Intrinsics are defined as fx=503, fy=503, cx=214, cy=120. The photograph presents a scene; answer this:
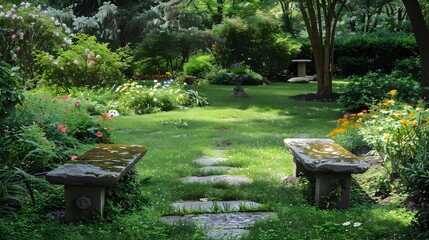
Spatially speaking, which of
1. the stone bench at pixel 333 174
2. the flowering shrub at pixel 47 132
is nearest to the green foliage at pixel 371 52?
the flowering shrub at pixel 47 132

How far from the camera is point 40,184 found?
4.64 m

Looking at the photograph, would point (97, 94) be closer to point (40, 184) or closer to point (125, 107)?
point (125, 107)

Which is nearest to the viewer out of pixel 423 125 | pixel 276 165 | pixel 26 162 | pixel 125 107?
pixel 26 162

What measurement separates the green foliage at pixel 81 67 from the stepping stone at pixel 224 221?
9.24 m

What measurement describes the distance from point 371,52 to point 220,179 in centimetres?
1988

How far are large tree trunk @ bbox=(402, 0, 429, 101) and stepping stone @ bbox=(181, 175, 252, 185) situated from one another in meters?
6.69

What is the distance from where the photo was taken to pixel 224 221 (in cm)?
414

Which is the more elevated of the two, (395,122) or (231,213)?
(395,122)

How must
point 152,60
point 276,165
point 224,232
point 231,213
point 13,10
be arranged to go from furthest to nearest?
1. point 152,60
2. point 13,10
3. point 276,165
4. point 231,213
5. point 224,232

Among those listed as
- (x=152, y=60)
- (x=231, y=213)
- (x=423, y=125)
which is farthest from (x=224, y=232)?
(x=152, y=60)

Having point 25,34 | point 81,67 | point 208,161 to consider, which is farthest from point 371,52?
point 208,161

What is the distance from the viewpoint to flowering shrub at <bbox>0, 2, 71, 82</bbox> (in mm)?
13117

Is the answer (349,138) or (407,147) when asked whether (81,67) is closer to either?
(349,138)

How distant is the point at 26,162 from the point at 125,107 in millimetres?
7143
